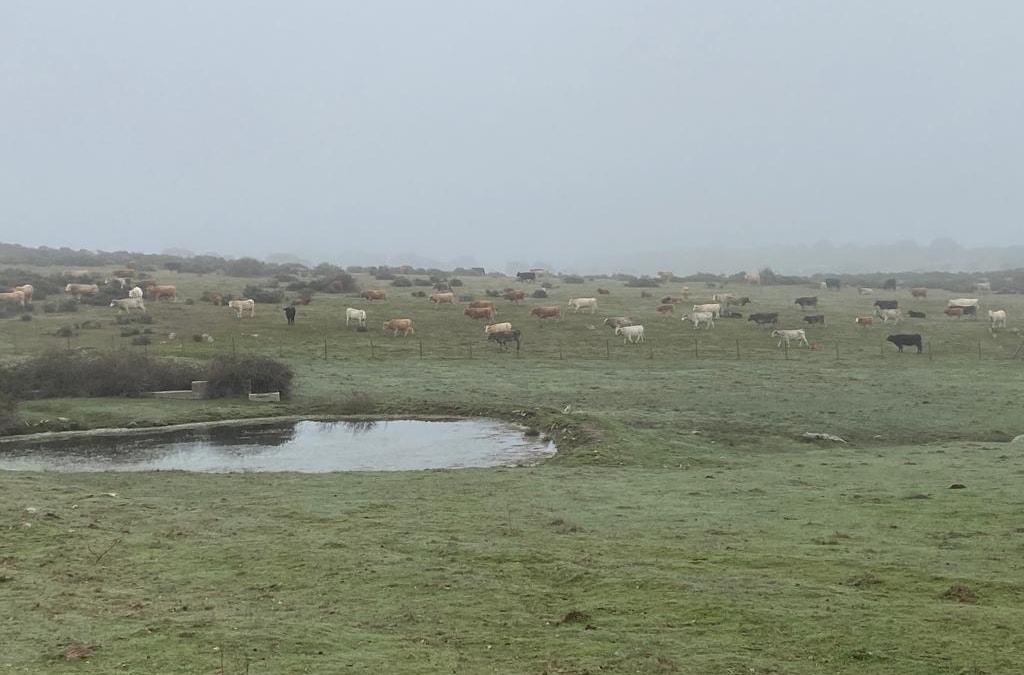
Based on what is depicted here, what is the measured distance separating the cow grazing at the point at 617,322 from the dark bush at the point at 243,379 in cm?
2513

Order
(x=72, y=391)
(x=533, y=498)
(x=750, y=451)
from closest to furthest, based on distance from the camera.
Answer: (x=533, y=498) < (x=750, y=451) < (x=72, y=391)

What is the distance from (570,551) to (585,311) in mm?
51063

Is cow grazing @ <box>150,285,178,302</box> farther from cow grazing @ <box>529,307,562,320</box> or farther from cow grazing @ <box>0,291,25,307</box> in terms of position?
cow grazing @ <box>529,307,562,320</box>

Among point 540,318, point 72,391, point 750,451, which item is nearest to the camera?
point 750,451

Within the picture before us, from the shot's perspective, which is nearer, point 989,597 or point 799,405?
point 989,597

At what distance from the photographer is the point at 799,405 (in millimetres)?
34594

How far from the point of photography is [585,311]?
65.0 metres

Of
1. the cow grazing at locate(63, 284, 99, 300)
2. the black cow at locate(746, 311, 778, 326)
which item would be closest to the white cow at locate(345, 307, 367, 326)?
the cow grazing at locate(63, 284, 99, 300)

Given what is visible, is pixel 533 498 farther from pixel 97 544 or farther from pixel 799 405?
pixel 799 405

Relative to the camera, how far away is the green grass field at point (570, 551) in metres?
10.1

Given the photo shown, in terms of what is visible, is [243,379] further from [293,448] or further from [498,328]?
[498,328]

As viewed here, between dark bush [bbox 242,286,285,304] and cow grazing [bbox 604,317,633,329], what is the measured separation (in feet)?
74.1

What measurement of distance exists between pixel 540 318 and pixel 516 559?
1837 inches

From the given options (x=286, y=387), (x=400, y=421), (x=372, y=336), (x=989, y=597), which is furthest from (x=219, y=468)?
(x=372, y=336)
